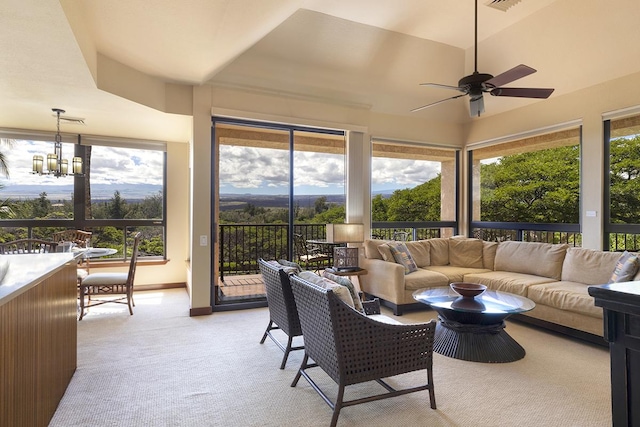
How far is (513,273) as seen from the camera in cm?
480

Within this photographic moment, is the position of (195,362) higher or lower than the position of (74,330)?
lower

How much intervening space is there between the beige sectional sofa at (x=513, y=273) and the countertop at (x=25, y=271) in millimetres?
3519

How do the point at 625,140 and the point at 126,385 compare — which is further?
the point at 625,140

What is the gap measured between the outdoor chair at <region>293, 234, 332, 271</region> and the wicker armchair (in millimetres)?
3264

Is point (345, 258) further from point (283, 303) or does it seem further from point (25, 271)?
point (25, 271)

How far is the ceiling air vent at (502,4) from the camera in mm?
4133

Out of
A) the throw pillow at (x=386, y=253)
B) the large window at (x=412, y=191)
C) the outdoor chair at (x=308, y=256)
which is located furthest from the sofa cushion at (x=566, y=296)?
the outdoor chair at (x=308, y=256)

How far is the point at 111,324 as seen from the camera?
166 inches

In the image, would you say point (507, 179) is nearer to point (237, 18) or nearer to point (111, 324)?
point (237, 18)

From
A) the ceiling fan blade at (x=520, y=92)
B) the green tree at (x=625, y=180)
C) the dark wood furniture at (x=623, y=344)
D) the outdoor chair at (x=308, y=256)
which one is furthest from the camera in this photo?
the outdoor chair at (x=308, y=256)

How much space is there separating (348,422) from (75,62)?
3.53m

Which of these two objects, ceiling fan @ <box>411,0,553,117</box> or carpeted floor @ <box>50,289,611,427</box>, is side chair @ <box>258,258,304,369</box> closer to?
carpeted floor @ <box>50,289,611,427</box>

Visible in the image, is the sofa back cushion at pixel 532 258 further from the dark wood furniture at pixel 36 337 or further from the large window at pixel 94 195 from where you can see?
the large window at pixel 94 195

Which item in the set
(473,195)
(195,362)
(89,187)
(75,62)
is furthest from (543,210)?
(89,187)
